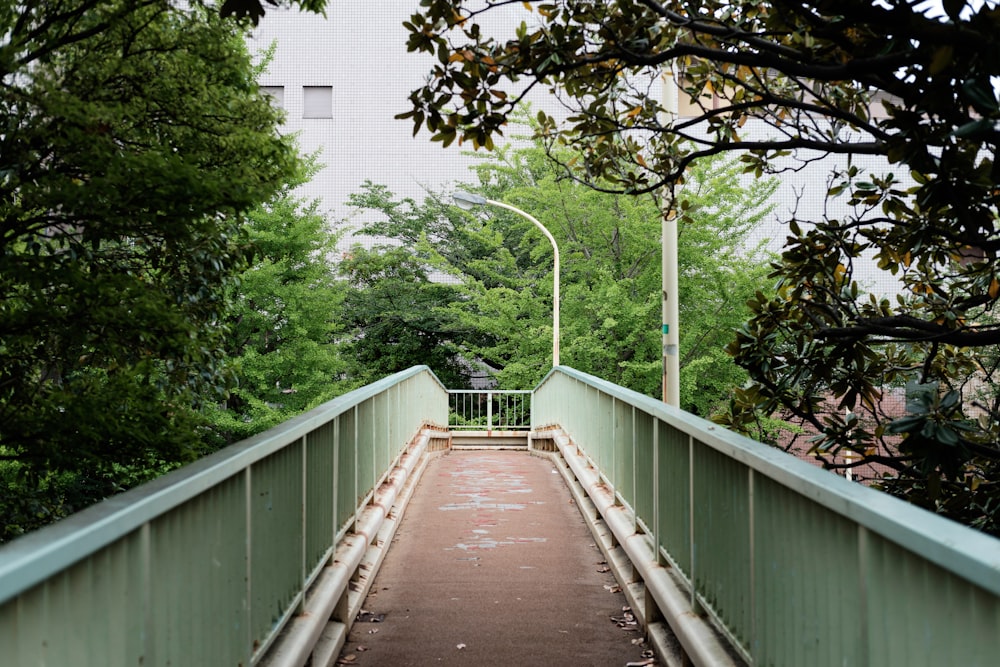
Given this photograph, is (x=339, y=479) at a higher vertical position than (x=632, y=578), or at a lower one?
higher

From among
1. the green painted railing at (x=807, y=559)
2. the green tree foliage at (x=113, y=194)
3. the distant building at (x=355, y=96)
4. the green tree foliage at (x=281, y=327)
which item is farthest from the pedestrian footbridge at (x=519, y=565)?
the distant building at (x=355, y=96)

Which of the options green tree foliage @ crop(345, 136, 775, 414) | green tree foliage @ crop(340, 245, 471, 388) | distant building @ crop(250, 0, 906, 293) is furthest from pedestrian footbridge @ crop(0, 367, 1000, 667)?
distant building @ crop(250, 0, 906, 293)

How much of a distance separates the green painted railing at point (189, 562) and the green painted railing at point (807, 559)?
183 cm

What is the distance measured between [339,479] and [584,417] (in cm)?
519

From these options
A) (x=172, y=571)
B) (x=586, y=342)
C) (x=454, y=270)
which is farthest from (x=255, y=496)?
(x=454, y=270)

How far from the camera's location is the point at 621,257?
27.1 metres

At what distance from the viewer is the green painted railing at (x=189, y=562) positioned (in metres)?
1.96

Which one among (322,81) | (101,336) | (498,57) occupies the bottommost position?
(101,336)

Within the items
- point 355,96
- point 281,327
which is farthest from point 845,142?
point 355,96

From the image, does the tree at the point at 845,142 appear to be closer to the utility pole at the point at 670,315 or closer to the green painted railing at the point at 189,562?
the green painted railing at the point at 189,562

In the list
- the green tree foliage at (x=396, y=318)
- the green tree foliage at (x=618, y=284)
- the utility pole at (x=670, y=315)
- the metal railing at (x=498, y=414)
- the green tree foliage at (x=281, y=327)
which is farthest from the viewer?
the green tree foliage at (x=396, y=318)

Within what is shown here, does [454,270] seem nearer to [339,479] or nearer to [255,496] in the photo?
[339,479]

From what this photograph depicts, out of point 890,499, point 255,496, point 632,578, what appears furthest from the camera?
point 632,578

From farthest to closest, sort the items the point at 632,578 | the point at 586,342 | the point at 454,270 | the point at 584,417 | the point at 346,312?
the point at 346,312 → the point at 454,270 → the point at 586,342 → the point at 584,417 → the point at 632,578
